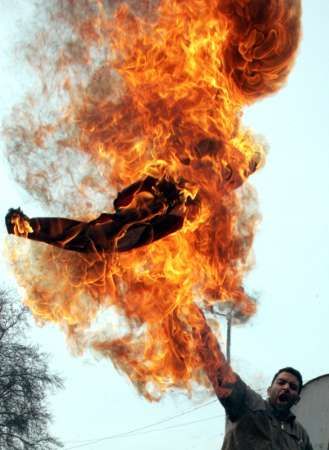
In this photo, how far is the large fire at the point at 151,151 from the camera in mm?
6684

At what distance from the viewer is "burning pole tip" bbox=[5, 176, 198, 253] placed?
5.88 meters

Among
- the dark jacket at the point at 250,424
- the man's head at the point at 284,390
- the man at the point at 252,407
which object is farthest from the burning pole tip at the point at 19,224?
the man's head at the point at 284,390

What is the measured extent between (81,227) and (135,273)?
834mm

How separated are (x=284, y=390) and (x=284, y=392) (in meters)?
0.01

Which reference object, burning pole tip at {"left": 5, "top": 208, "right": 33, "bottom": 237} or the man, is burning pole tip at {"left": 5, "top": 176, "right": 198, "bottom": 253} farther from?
the man

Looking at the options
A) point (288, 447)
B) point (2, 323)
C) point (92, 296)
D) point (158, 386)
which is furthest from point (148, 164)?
point (2, 323)

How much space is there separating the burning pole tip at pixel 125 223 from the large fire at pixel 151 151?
0.38 feet

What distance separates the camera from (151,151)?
7156mm

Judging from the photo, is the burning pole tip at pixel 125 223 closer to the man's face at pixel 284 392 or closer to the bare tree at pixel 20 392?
the man's face at pixel 284 392

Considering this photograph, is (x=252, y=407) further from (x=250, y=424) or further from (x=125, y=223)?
(x=125, y=223)

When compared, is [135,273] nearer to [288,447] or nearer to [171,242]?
[171,242]

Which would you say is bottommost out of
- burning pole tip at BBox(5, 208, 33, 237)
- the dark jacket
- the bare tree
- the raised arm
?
the dark jacket

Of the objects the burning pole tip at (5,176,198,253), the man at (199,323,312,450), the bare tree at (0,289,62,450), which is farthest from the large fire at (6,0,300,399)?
the bare tree at (0,289,62,450)

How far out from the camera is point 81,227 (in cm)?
606
